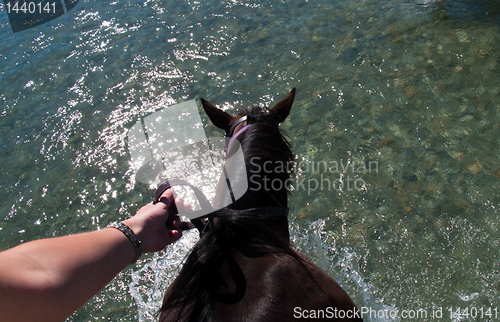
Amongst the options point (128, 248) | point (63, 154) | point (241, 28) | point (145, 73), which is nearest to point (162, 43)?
point (145, 73)

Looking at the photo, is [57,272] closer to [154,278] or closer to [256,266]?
[256,266]

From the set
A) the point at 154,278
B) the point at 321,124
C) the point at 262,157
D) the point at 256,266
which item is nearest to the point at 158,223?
Answer: the point at 256,266

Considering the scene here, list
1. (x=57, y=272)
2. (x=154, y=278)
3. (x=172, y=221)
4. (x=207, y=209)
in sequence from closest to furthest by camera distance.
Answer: (x=57, y=272), (x=207, y=209), (x=172, y=221), (x=154, y=278)

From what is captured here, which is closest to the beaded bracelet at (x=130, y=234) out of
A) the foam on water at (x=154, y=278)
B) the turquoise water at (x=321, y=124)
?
the foam on water at (x=154, y=278)

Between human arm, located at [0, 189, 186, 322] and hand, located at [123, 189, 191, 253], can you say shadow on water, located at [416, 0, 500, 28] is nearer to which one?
hand, located at [123, 189, 191, 253]

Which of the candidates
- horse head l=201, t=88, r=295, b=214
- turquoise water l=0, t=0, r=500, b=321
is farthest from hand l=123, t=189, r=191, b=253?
turquoise water l=0, t=0, r=500, b=321

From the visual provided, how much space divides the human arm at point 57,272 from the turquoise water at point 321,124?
4.83 ft

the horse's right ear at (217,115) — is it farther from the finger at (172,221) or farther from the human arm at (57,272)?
the human arm at (57,272)

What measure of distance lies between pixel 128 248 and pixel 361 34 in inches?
174

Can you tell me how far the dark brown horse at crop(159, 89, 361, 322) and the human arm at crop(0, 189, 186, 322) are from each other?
310 mm

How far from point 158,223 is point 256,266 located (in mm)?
510

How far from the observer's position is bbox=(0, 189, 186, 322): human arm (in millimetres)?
859

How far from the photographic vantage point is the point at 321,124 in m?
3.52

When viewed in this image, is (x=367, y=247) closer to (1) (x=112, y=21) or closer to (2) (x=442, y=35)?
(2) (x=442, y=35)
